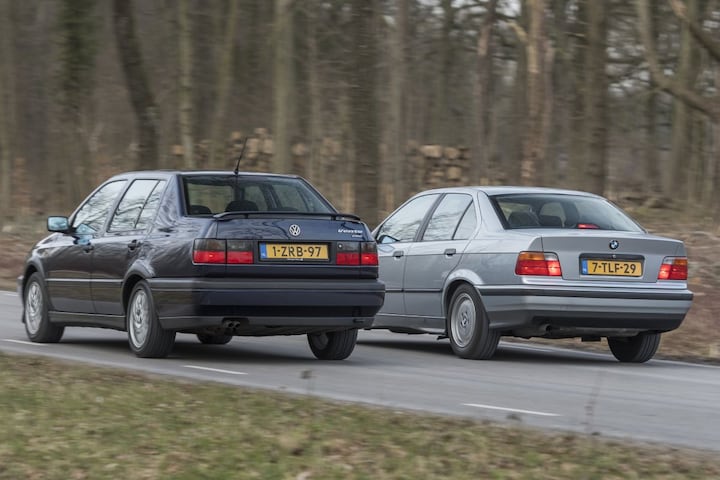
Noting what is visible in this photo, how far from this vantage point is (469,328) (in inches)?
514

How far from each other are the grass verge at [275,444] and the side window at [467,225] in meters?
4.63

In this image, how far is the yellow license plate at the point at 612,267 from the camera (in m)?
12.4

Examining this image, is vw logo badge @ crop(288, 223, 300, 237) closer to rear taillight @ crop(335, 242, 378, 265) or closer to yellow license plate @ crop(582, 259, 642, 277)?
rear taillight @ crop(335, 242, 378, 265)

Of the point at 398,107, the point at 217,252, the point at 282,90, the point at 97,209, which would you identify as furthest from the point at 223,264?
the point at 398,107

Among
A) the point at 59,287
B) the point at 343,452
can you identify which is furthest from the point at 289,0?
the point at 343,452

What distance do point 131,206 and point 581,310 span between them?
4.16 m

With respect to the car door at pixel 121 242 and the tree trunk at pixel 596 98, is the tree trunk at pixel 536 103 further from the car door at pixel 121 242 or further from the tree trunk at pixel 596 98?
the car door at pixel 121 242

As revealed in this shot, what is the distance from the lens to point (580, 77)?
23.9 meters

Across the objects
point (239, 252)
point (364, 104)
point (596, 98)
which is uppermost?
point (596, 98)

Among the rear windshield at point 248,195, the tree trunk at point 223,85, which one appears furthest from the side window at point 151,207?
the tree trunk at point 223,85

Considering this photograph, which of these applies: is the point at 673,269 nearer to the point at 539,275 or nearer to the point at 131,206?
the point at 539,275

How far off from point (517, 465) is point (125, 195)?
7.27 m

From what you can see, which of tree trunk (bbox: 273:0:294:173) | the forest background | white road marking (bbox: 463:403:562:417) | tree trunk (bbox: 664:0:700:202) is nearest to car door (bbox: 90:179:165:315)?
white road marking (bbox: 463:403:562:417)

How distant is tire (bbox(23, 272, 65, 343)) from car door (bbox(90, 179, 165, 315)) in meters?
0.92
